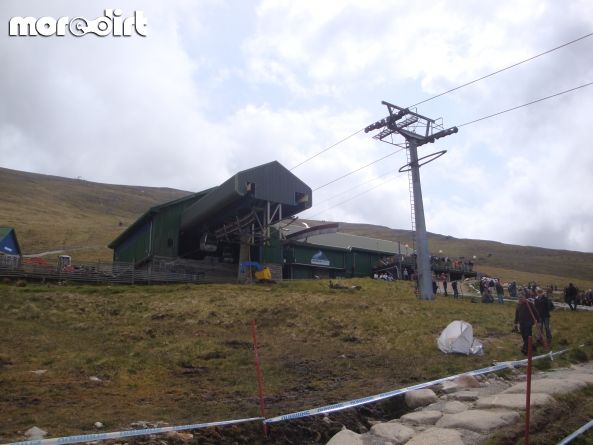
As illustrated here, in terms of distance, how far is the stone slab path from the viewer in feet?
27.3

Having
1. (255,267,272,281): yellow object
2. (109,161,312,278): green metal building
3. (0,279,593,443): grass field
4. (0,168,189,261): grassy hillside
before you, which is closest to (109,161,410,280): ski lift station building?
(109,161,312,278): green metal building

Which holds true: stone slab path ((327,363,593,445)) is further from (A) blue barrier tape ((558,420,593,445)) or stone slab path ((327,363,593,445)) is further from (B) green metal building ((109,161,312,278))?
(B) green metal building ((109,161,312,278))

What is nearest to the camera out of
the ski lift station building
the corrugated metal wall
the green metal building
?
the green metal building

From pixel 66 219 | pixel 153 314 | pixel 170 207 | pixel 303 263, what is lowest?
pixel 153 314

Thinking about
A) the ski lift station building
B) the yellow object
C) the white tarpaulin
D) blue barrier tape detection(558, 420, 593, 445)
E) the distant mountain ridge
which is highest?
the distant mountain ridge

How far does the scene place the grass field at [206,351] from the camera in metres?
10.8

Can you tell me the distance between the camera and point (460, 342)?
15703mm

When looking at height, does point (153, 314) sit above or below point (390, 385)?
above

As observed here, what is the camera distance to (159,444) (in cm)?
817

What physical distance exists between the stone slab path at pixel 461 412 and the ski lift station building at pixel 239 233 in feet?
94.8

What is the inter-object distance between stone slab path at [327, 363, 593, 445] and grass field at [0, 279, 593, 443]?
1.38 m

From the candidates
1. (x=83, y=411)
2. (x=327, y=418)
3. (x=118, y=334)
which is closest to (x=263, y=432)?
(x=327, y=418)

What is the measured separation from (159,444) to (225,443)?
1.08 m

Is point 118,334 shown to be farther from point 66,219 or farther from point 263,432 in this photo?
point 66,219
